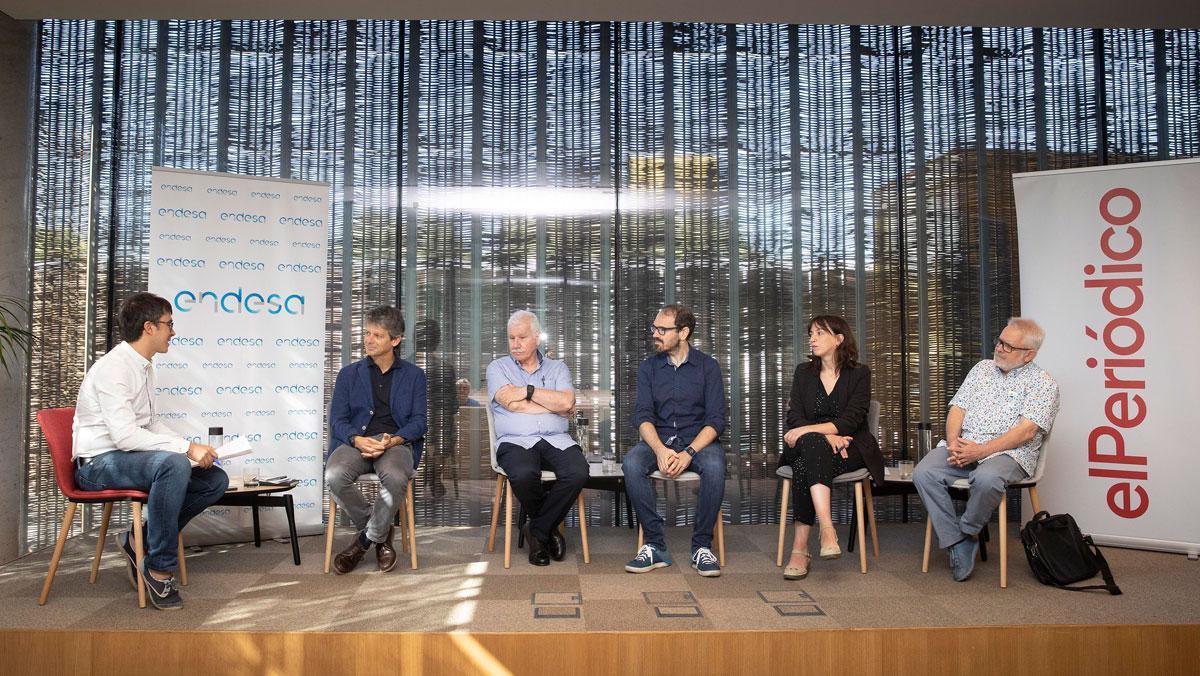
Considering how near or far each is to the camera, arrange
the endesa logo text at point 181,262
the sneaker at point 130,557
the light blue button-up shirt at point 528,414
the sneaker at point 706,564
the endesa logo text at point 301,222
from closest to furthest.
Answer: the sneaker at point 130,557
the sneaker at point 706,564
the light blue button-up shirt at point 528,414
the endesa logo text at point 181,262
the endesa logo text at point 301,222

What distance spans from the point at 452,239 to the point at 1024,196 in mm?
3482

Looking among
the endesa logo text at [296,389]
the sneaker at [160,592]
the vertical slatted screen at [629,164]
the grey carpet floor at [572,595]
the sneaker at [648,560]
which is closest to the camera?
the grey carpet floor at [572,595]

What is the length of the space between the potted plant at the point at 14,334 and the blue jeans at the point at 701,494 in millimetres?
3185

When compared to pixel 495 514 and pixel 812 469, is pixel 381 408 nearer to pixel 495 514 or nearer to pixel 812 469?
pixel 495 514

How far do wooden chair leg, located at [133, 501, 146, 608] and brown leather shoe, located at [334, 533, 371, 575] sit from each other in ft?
2.73

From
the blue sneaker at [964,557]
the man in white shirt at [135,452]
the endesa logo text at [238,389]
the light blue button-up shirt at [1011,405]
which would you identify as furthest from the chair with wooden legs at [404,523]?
the light blue button-up shirt at [1011,405]

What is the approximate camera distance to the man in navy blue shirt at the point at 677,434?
4297 millimetres

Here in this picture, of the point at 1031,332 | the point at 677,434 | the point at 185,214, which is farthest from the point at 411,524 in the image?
the point at 1031,332

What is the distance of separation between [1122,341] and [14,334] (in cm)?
591

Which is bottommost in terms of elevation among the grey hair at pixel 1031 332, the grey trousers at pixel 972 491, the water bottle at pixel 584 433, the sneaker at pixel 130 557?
the sneaker at pixel 130 557

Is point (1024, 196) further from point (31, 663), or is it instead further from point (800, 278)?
point (31, 663)

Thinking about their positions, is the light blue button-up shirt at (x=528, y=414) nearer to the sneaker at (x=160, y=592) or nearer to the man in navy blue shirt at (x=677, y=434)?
the man in navy blue shirt at (x=677, y=434)

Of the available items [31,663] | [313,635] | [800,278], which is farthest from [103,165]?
[800,278]

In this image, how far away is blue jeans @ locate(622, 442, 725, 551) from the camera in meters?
4.30
